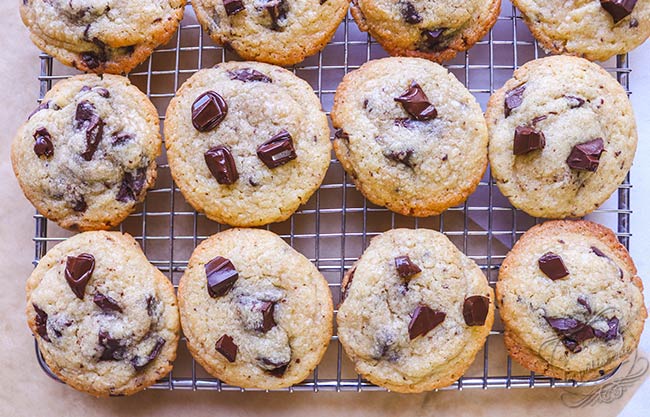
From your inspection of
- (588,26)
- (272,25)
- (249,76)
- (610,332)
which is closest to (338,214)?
(249,76)

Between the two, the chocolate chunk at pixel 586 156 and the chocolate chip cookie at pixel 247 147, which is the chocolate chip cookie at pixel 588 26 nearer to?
the chocolate chunk at pixel 586 156

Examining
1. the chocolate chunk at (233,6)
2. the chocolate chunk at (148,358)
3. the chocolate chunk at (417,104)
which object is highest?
the chocolate chunk at (233,6)

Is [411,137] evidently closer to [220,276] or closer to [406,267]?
[406,267]

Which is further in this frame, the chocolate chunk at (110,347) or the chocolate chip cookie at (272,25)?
the chocolate chip cookie at (272,25)

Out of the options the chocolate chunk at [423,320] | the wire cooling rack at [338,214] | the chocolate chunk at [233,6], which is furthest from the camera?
the wire cooling rack at [338,214]

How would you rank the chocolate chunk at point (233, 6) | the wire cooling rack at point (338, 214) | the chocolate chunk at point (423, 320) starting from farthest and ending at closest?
1. the wire cooling rack at point (338, 214)
2. the chocolate chunk at point (233, 6)
3. the chocolate chunk at point (423, 320)

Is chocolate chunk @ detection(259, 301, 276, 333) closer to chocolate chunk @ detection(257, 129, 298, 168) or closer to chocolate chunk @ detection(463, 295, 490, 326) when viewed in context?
chocolate chunk @ detection(257, 129, 298, 168)

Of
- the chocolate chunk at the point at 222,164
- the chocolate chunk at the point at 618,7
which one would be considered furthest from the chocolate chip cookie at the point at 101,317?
the chocolate chunk at the point at 618,7
